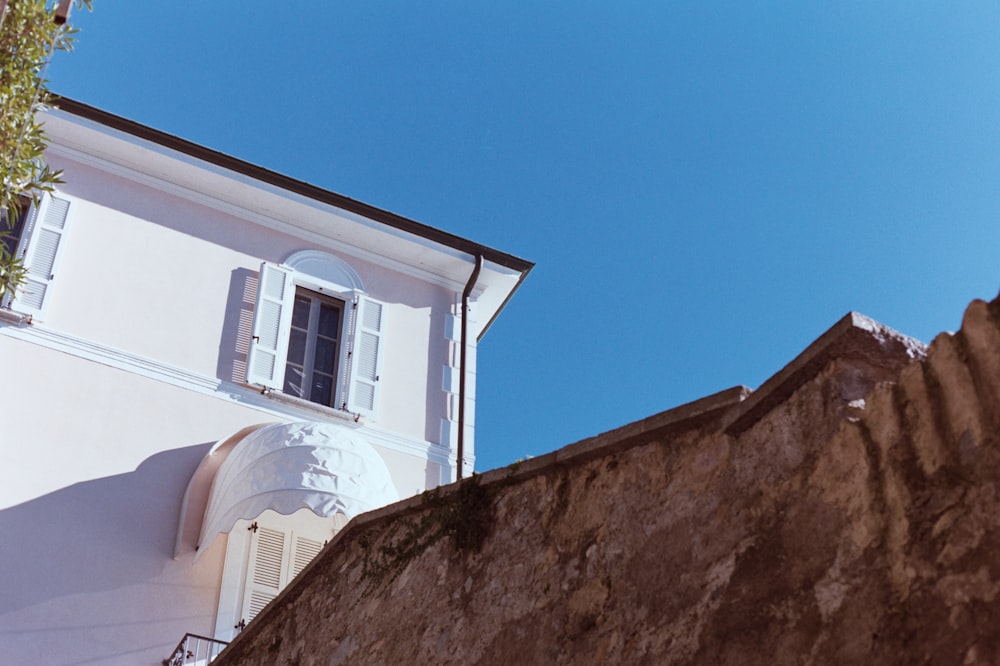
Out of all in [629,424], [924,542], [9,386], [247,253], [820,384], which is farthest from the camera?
[247,253]

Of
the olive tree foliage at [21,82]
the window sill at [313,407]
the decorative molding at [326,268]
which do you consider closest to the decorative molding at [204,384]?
the window sill at [313,407]

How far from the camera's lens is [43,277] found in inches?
435

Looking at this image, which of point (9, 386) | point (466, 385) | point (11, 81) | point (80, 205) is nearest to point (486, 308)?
point (466, 385)

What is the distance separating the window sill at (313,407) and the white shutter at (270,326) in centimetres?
10

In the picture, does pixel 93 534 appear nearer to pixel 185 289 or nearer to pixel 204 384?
pixel 204 384

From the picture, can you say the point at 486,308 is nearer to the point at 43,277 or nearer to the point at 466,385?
the point at 466,385

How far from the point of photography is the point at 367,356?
41.1 feet

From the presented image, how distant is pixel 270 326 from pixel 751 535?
9.50 metres

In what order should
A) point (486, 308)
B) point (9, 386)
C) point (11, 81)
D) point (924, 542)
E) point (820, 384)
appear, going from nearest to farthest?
point (924, 542), point (820, 384), point (11, 81), point (9, 386), point (486, 308)

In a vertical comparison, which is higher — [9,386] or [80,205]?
[80,205]

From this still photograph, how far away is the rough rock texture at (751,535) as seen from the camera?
8.33ft

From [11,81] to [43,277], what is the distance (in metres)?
6.06

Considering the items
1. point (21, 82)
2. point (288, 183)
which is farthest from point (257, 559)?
point (21, 82)

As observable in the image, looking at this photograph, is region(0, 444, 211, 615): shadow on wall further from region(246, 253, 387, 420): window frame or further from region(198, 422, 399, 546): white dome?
region(246, 253, 387, 420): window frame
